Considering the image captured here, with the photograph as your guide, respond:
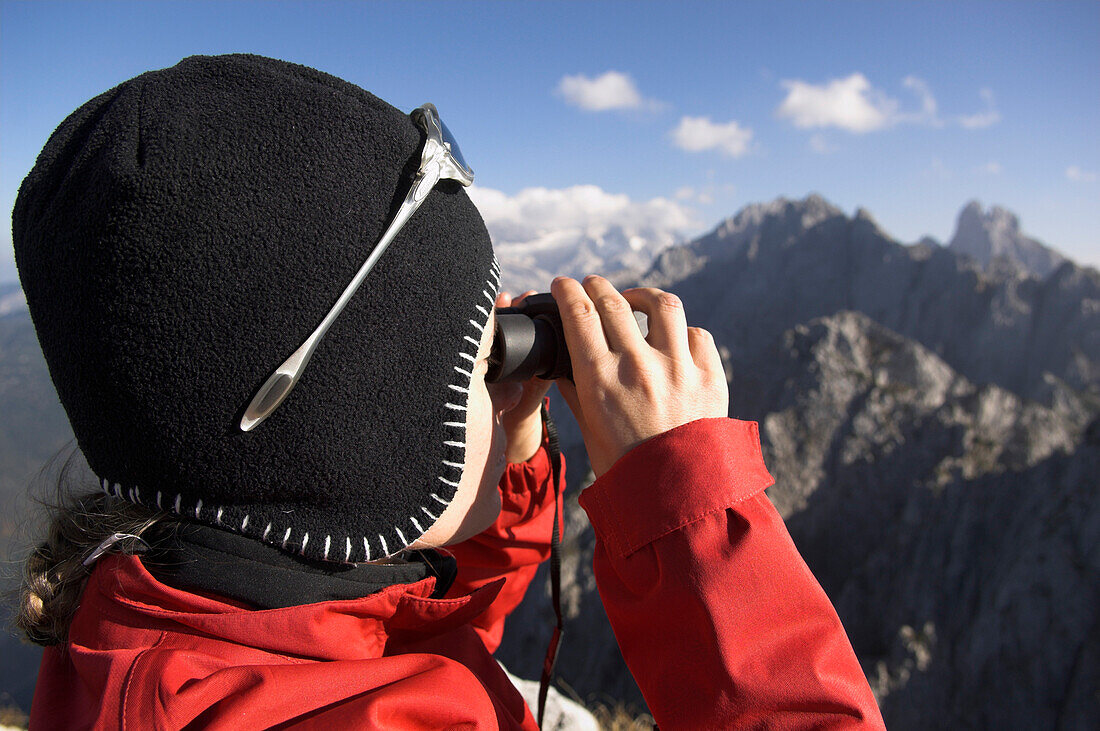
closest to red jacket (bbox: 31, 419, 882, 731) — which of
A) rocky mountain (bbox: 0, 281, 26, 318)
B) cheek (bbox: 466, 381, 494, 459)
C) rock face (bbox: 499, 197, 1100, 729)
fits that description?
cheek (bbox: 466, 381, 494, 459)

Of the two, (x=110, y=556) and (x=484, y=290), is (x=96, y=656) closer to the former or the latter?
(x=110, y=556)

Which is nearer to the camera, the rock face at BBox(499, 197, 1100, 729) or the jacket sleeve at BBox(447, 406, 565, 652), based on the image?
the jacket sleeve at BBox(447, 406, 565, 652)

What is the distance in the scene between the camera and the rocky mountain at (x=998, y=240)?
201ft

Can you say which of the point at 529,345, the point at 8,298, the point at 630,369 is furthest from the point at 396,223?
the point at 8,298

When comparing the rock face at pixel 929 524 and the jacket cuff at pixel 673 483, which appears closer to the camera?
the jacket cuff at pixel 673 483

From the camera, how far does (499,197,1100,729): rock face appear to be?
10.3 metres

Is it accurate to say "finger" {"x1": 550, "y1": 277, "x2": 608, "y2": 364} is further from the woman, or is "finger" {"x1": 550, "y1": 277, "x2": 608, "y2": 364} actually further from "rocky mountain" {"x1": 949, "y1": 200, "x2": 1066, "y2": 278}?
"rocky mountain" {"x1": 949, "y1": 200, "x2": 1066, "y2": 278}

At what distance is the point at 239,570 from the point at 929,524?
17.1 metres

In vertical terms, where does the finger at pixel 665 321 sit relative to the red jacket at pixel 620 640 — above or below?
above

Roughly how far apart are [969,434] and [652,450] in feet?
58.2

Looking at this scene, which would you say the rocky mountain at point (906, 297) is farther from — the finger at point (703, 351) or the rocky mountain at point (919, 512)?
the finger at point (703, 351)

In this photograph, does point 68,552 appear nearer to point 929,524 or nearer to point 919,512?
point 929,524

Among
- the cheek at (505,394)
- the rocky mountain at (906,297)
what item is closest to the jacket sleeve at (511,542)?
the cheek at (505,394)

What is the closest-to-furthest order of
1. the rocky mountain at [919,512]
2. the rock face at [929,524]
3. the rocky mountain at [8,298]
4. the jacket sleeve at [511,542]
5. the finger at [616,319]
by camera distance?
1. the finger at [616,319]
2. the jacket sleeve at [511,542]
3. the rocky mountain at [919,512]
4. the rock face at [929,524]
5. the rocky mountain at [8,298]
